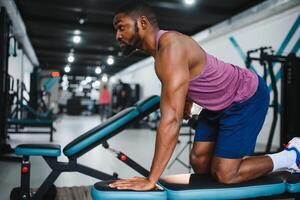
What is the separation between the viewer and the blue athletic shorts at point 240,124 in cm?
165

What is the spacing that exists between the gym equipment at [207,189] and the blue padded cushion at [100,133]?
30.3 inches

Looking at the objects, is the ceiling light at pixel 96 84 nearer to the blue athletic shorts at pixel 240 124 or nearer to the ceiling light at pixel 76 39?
the ceiling light at pixel 76 39

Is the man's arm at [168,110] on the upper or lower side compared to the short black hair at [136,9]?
lower

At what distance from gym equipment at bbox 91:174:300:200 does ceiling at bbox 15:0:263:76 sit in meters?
5.13

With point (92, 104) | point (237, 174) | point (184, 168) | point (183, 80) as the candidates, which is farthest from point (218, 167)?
point (92, 104)

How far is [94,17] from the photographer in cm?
756

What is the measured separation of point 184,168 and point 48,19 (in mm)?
5948

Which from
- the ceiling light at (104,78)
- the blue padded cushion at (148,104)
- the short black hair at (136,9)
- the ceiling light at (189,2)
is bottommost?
the blue padded cushion at (148,104)

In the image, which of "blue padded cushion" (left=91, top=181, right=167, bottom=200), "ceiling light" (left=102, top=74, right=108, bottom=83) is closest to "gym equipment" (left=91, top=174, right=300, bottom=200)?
"blue padded cushion" (left=91, top=181, right=167, bottom=200)

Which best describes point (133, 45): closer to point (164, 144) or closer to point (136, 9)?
point (136, 9)

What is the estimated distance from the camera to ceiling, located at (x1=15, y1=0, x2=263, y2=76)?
6406 mm

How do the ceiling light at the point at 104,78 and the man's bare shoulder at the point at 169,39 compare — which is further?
the ceiling light at the point at 104,78

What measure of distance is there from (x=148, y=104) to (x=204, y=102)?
0.83 m

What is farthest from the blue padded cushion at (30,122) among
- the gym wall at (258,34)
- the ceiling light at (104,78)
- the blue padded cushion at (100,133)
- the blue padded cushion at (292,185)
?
the ceiling light at (104,78)
